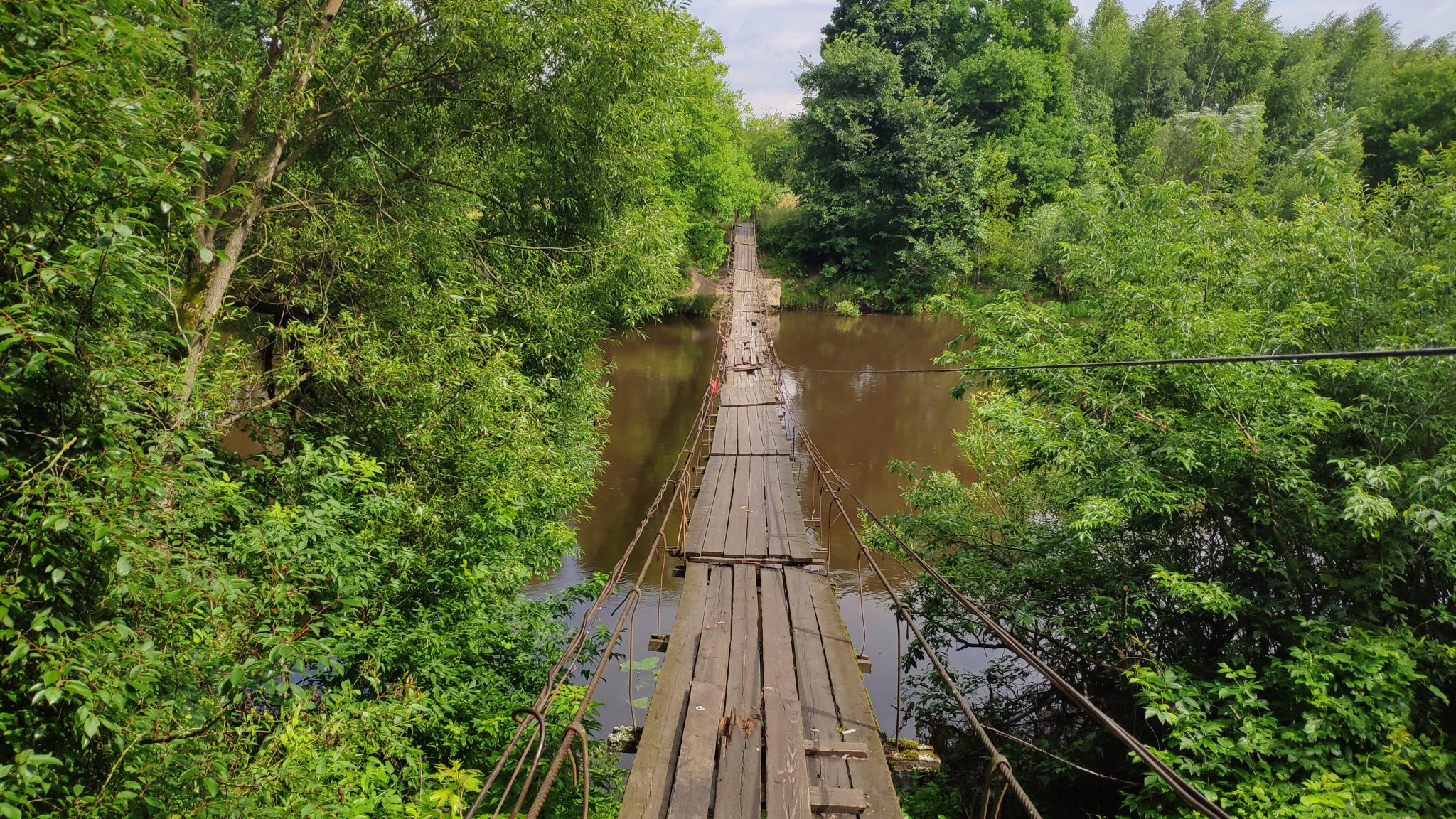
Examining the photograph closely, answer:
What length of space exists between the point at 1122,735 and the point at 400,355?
13.7 ft

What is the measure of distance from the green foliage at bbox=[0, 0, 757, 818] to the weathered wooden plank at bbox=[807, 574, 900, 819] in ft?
5.95

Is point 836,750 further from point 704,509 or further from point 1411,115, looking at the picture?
point 1411,115

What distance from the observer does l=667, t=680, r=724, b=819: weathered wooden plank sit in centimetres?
254

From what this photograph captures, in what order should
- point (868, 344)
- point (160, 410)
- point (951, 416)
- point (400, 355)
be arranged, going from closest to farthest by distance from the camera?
point (160, 410)
point (400, 355)
point (951, 416)
point (868, 344)

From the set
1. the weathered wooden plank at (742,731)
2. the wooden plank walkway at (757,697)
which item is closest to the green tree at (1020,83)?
the wooden plank walkway at (757,697)

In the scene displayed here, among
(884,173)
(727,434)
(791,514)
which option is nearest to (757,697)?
(791,514)

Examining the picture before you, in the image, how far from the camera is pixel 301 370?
183 inches

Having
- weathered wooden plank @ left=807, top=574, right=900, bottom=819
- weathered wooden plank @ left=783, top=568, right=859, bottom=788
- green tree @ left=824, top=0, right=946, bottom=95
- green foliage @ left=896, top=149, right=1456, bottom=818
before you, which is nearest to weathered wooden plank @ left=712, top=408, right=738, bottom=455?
green foliage @ left=896, top=149, right=1456, bottom=818

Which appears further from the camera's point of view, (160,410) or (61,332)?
(160,410)

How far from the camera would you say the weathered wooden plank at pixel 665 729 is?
257cm

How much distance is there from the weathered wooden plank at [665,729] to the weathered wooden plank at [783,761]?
357 mm

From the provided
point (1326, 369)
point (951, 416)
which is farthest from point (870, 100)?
point (1326, 369)

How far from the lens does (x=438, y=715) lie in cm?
369

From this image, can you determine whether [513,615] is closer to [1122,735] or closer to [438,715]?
[438,715]
